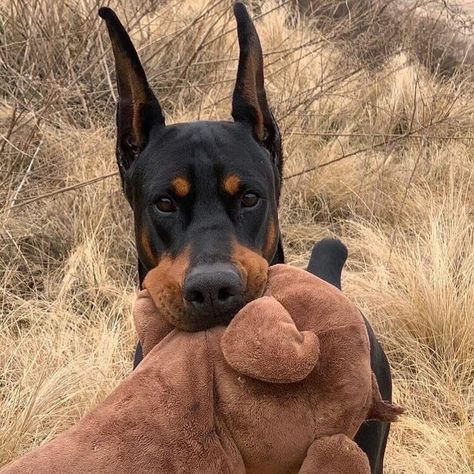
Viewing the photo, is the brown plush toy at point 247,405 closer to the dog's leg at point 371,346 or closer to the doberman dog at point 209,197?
the doberman dog at point 209,197

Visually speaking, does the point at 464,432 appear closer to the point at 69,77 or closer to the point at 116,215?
the point at 116,215

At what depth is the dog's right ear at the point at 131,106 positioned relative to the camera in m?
2.11

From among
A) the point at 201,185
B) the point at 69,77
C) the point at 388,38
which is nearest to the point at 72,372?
the point at 201,185

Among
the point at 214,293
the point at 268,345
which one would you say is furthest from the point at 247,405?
the point at 214,293

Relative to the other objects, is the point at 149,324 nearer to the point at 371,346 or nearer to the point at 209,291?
the point at 209,291

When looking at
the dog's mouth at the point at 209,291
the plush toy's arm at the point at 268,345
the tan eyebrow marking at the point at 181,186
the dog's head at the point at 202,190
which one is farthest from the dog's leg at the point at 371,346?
the plush toy's arm at the point at 268,345

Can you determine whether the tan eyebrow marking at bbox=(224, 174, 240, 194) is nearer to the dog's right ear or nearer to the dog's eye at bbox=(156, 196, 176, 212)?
the dog's eye at bbox=(156, 196, 176, 212)

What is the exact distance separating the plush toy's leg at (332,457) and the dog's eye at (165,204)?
2.45 ft

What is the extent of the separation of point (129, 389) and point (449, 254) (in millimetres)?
2431

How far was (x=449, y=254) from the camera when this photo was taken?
367cm

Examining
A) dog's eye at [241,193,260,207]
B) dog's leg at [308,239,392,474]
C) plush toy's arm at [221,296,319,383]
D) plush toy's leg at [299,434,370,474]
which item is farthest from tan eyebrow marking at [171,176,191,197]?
plush toy's leg at [299,434,370,474]

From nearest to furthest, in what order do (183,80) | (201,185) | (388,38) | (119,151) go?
(201,185) < (119,151) < (183,80) < (388,38)

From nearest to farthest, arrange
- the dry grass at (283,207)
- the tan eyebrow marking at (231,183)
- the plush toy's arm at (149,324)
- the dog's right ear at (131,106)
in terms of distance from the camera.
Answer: the plush toy's arm at (149,324)
the tan eyebrow marking at (231,183)
the dog's right ear at (131,106)
the dry grass at (283,207)

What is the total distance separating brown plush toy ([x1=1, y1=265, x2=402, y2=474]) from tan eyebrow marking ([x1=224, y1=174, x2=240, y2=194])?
1.45 feet
